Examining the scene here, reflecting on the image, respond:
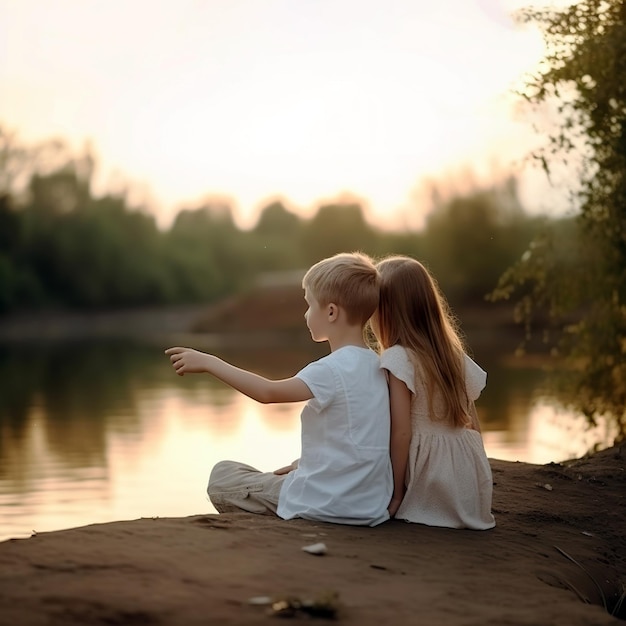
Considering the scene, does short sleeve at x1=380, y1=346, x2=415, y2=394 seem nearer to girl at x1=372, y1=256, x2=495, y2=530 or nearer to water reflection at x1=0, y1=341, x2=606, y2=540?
girl at x1=372, y1=256, x2=495, y2=530

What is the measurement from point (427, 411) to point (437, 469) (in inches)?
8.3

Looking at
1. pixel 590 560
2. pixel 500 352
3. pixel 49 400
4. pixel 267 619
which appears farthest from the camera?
pixel 500 352

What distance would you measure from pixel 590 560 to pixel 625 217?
3.52 m

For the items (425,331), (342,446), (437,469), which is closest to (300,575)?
(342,446)

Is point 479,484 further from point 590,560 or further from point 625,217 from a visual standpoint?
point 625,217

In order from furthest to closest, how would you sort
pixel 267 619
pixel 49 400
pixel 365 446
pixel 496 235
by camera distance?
pixel 496 235
pixel 49 400
pixel 365 446
pixel 267 619

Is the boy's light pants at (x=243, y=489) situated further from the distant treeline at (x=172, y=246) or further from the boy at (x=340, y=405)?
the distant treeline at (x=172, y=246)

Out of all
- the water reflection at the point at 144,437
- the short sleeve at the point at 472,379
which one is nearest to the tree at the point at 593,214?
the water reflection at the point at 144,437

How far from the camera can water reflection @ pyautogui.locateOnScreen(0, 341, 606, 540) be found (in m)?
6.96

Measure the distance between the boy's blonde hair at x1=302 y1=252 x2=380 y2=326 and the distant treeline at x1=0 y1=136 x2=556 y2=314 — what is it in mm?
27883

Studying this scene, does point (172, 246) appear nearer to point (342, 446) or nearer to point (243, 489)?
point (243, 489)

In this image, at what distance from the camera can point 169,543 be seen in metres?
3.32

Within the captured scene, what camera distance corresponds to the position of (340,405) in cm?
383

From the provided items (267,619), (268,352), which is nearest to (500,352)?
(268,352)
